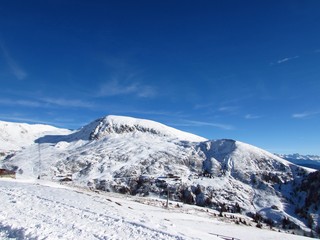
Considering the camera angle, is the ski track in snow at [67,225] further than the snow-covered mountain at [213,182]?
No

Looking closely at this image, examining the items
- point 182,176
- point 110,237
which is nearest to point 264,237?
point 110,237

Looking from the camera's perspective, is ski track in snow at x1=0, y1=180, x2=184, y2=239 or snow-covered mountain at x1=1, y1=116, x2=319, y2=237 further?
snow-covered mountain at x1=1, y1=116, x2=319, y2=237

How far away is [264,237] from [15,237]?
32943mm

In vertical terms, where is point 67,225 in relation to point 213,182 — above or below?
below

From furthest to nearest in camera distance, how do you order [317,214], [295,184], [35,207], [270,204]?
[295,184], [270,204], [317,214], [35,207]

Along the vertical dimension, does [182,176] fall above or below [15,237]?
above

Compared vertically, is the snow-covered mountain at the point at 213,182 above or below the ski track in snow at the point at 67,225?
above

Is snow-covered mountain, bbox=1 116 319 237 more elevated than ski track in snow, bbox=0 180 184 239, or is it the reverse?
snow-covered mountain, bbox=1 116 319 237

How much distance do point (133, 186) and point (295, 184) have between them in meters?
86.7

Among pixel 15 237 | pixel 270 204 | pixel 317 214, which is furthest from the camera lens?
pixel 270 204

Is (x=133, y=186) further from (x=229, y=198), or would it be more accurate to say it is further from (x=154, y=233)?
(x=154, y=233)

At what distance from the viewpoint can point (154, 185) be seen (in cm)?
16062

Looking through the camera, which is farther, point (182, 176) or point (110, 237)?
point (182, 176)

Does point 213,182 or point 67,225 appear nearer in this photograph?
point 67,225
